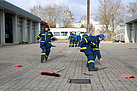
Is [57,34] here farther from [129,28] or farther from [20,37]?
[20,37]

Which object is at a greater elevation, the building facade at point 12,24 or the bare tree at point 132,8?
the bare tree at point 132,8

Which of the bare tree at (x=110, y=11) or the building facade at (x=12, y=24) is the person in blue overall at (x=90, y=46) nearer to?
the building facade at (x=12, y=24)

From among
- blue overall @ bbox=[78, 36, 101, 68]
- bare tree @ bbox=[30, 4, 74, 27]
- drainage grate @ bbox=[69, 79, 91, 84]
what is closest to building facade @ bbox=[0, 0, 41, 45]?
blue overall @ bbox=[78, 36, 101, 68]

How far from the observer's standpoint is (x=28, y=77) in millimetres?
5512

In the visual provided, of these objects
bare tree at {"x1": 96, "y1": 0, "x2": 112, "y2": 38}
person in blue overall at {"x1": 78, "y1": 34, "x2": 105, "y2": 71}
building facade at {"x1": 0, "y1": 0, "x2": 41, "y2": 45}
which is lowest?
person in blue overall at {"x1": 78, "y1": 34, "x2": 105, "y2": 71}

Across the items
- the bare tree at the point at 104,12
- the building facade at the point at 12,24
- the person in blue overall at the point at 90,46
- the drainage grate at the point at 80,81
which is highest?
the bare tree at the point at 104,12

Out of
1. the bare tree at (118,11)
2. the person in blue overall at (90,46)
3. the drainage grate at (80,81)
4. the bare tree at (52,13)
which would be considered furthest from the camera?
the bare tree at (52,13)

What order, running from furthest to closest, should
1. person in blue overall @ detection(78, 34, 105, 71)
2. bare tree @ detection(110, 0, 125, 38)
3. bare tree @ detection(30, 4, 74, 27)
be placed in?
bare tree @ detection(30, 4, 74, 27) < bare tree @ detection(110, 0, 125, 38) < person in blue overall @ detection(78, 34, 105, 71)

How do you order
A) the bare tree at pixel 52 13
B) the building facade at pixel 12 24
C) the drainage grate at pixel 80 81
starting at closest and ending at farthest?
the drainage grate at pixel 80 81, the building facade at pixel 12 24, the bare tree at pixel 52 13

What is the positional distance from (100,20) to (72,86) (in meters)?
50.3

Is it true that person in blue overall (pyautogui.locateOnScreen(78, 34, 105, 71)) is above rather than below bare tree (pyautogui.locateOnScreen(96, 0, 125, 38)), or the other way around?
below

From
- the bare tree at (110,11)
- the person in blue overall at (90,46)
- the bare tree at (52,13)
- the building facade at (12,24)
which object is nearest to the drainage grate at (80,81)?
the person in blue overall at (90,46)

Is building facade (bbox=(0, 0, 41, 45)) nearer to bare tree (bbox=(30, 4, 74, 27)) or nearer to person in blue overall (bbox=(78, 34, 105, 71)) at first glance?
person in blue overall (bbox=(78, 34, 105, 71))

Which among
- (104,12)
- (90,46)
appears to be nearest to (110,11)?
(104,12)
